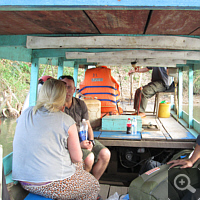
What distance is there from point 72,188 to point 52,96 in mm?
785

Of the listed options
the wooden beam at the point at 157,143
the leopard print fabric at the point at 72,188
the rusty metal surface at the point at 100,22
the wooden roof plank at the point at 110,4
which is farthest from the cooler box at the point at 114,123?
the wooden roof plank at the point at 110,4

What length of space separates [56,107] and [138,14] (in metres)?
1.04

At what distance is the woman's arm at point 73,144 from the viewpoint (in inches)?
71.2

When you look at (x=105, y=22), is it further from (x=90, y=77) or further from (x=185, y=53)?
(x=90, y=77)

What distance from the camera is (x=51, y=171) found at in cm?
170

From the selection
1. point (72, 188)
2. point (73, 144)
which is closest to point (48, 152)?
point (73, 144)

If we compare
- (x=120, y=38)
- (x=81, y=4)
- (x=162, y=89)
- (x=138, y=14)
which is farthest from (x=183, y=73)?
(x=81, y=4)

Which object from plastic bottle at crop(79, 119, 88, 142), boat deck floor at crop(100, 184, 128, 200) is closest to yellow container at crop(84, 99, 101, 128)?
plastic bottle at crop(79, 119, 88, 142)

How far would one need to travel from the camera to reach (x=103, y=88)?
4.68m

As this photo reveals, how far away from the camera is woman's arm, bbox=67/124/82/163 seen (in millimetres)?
1809

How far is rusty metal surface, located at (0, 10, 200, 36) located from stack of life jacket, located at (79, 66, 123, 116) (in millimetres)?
2239

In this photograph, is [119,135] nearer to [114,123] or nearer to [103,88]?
[114,123]

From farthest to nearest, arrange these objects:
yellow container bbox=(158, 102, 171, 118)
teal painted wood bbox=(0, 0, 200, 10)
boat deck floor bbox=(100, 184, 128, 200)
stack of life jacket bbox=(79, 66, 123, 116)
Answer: yellow container bbox=(158, 102, 171, 118) → stack of life jacket bbox=(79, 66, 123, 116) → boat deck floor bbox=(100, 184, 128, 200) → teal painted wood bbox=(0, 0, 200, 10)

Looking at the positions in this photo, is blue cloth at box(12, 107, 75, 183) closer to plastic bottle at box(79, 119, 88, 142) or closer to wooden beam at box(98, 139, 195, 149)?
plastic bottle at box(79, 119, 88, 142)
